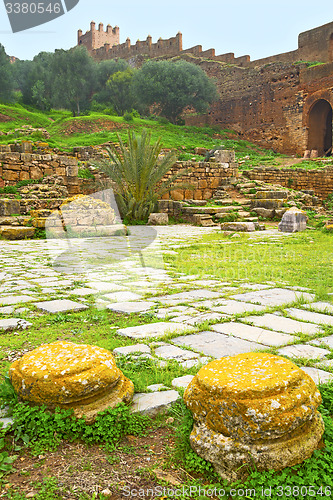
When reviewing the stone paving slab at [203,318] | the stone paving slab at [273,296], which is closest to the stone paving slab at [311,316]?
the stone paving slab at [273,296]

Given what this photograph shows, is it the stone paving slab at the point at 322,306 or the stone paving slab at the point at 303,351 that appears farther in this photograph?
the stone paving slab at the point at 322,306

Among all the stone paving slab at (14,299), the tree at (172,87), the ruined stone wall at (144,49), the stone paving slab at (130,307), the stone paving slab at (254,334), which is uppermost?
the ruined stone wall at (144,49)

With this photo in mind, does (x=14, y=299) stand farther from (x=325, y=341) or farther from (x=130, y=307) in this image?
(x=325, y=341)

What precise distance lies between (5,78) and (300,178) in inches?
1007

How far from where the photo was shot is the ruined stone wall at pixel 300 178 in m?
16.0

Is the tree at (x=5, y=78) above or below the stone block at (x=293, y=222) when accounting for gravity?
above

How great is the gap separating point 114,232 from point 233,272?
15.7 feet

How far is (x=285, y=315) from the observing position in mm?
3279

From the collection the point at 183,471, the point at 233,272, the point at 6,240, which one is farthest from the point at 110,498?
the point at 6,240

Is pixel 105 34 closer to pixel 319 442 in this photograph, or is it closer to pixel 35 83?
pixel 35 83

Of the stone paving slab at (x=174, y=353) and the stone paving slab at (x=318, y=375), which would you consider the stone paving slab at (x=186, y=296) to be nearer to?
the stone paving slab at (x=174, y=353)

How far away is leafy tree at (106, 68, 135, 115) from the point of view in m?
34.4

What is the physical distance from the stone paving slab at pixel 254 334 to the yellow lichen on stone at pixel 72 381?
42.4 inches

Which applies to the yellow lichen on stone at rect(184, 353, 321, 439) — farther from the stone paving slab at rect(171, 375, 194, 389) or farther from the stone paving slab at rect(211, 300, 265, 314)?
the stone paving slab at rect(211, 300, 265, 314)
